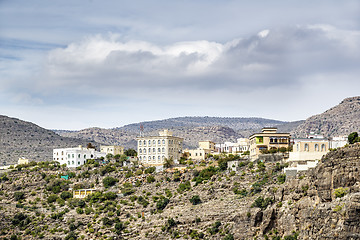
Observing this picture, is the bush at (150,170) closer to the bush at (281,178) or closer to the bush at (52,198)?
the bush at (52,198)

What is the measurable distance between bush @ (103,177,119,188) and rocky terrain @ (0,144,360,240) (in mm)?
178

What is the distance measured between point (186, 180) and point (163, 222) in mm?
14944

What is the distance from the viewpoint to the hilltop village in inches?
3268

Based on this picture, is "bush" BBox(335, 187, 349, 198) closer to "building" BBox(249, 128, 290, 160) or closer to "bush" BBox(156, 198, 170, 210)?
"bush" BBox(156, 198, 170, 210)

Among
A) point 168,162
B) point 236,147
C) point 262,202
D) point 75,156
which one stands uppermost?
point 236,147

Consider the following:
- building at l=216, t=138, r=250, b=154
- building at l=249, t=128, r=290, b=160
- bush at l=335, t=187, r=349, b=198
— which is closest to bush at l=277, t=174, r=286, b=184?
building at l=249, t=128, r=290, b=160

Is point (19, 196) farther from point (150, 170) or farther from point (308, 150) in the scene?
point (308, 150)

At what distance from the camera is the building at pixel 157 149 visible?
152 m

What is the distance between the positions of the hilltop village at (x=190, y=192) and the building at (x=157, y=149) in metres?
0.21

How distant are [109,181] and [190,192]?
20.6m

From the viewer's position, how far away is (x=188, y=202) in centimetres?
11794

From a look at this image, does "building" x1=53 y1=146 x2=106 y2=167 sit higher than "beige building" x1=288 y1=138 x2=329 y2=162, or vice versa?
"beige building" x1=288 y1=138 x2=329 y2=162

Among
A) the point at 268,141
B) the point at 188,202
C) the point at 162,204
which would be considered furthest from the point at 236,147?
the point at 188,202

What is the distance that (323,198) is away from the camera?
271 feet
